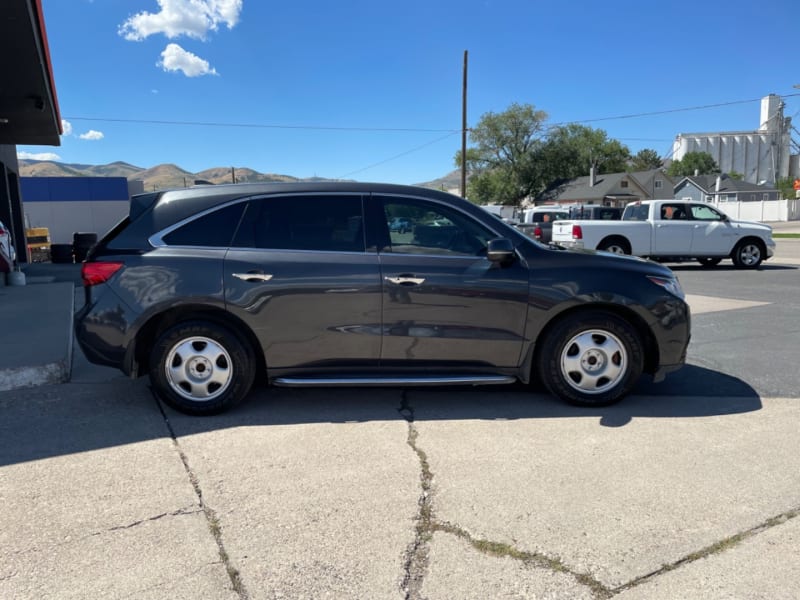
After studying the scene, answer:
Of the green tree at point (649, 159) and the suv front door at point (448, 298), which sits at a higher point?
the green tree at point (649, 159)

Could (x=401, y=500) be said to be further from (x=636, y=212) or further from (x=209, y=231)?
(x=636, y=212)

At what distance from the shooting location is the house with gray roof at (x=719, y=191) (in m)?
81.4

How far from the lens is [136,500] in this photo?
3127mm

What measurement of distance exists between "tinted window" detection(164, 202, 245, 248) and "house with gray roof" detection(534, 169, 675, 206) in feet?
219

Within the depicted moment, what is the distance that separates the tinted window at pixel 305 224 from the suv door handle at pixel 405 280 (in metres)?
0.35

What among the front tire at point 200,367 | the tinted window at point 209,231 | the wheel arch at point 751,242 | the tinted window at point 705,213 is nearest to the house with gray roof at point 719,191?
the wheel arch at point 751,242

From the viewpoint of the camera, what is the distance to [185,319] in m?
4.36

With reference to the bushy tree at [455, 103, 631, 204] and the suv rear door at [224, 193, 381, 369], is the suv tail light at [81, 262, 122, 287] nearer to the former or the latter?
the suv rear door at [224, 193, 381, 369]

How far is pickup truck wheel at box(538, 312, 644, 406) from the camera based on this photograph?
4465mm

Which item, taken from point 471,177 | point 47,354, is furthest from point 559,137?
point 47,354

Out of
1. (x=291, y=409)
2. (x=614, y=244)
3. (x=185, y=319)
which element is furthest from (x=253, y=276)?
(x=614, y=244)

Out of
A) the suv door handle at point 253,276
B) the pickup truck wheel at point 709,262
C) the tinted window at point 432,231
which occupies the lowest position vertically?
the pickup truck wheel at point 709,262

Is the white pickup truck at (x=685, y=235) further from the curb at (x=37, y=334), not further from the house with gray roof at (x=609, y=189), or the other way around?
the house with gray roof at (x=609, y=189)

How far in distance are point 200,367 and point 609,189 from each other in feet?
228
